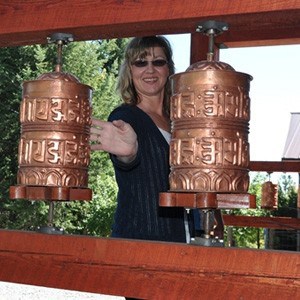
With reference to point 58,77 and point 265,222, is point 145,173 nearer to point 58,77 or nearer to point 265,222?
point 58,77

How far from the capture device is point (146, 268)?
1974 millimetres

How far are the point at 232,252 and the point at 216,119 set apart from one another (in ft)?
1.10

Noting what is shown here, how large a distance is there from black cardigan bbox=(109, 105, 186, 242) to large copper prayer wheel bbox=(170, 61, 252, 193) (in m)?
0.66

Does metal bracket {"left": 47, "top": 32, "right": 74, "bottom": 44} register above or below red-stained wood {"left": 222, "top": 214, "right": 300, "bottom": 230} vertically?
above

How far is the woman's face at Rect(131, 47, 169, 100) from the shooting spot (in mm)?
2871

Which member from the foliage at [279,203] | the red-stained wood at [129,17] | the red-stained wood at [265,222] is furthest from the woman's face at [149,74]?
the foliage at [279,203]

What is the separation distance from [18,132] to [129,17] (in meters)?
18.6

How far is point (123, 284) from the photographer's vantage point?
6.61 ft

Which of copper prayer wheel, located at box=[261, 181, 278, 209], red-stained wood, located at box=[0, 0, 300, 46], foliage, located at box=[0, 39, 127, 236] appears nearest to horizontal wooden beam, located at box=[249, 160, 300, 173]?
copper prayer wheel, located at box=[261, 181, 278, 209]

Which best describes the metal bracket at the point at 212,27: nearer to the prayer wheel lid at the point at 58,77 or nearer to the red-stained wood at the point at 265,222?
the prayer wheel lid at the point at 58,77

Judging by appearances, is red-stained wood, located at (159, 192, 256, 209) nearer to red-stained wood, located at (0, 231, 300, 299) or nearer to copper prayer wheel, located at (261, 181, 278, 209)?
red-stained wood, located at (0, 231, 300, 299)

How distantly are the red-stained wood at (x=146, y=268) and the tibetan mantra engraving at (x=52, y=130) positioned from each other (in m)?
0.19

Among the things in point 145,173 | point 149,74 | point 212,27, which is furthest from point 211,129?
point 149,74

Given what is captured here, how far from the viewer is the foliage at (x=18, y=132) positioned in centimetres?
2030
